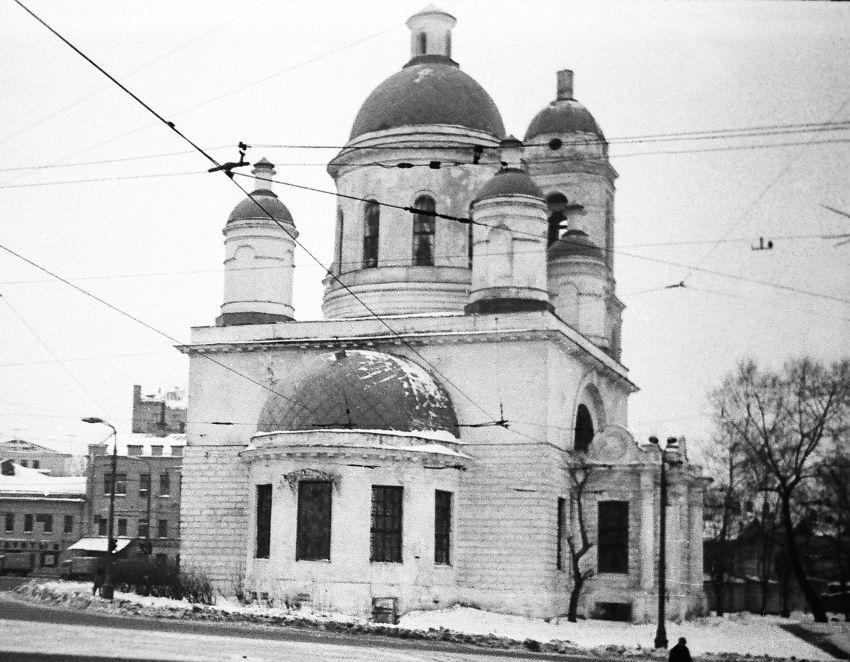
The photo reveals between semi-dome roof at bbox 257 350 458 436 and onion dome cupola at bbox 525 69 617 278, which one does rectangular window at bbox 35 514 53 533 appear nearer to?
semi-dome roof at bbox 257 350 458 436

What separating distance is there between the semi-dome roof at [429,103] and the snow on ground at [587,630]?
16.4 meters

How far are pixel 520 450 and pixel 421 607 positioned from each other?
5358 mm

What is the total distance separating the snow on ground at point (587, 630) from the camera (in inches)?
1228

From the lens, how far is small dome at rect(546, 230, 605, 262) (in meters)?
44.6

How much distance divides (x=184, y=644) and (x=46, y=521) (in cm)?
5052

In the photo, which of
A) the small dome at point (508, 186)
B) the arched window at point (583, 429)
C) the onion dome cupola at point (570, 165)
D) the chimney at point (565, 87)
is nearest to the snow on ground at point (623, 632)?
the arched window at point (583, 429)

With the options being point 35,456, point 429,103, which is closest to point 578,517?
point 429,103

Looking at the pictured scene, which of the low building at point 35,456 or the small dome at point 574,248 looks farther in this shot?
the low building at point 35,456

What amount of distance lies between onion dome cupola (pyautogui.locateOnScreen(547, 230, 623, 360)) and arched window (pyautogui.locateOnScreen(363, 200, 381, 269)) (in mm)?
5929

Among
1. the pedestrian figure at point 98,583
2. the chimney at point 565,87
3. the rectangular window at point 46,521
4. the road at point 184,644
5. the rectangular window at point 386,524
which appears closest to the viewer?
the road at point 184,644

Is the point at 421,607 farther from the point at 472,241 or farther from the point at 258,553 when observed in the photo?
the point at 472,241

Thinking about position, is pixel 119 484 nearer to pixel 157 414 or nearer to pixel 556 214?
pixel 157 414

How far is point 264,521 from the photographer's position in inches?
1503

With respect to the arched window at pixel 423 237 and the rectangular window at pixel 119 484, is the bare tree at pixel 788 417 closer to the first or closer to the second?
the arched window at pixel 423 237
